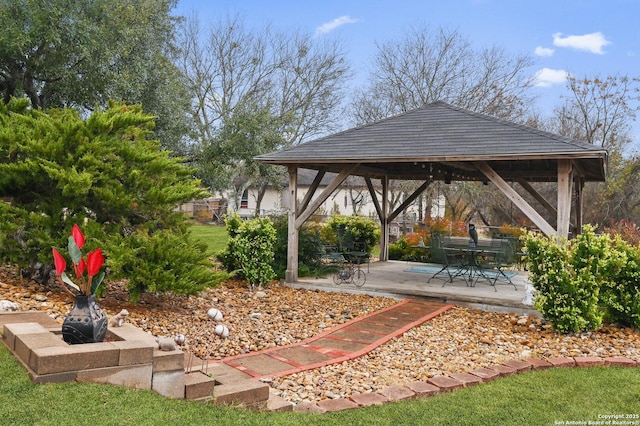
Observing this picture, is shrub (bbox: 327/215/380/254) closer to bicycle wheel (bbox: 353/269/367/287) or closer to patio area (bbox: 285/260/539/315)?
patio area (bbox: 285/260/539/315)

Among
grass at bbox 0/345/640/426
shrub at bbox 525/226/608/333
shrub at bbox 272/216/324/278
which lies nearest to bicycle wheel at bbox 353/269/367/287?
shrub at bbox 272/216/324/278

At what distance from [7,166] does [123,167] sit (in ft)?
4.01

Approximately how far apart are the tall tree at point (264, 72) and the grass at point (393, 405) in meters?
20.2

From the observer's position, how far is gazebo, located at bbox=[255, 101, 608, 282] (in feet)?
23.3

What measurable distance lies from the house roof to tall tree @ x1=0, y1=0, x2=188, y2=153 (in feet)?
12.5

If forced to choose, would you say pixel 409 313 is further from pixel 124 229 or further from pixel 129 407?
pixel 129 407

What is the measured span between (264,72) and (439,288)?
19281mm

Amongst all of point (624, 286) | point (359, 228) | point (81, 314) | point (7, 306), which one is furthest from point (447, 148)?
point (7, 306)

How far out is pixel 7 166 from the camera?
577cm

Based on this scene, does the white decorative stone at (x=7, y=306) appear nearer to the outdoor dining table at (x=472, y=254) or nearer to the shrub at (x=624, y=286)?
the shrub at (x=624, y=286)

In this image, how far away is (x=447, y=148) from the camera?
7.76 meters

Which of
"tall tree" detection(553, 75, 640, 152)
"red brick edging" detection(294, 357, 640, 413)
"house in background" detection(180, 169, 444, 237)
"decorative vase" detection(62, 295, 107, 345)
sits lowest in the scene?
"red brick edging" detection(294, 357, 640, 413)

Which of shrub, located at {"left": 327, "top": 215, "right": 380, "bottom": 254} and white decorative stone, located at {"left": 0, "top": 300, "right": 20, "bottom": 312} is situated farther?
shrub, located at {"left": 327, "top": 215, "right": 380, "bottom": 254}

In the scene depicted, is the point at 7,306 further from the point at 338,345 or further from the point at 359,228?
the point at 359,228
